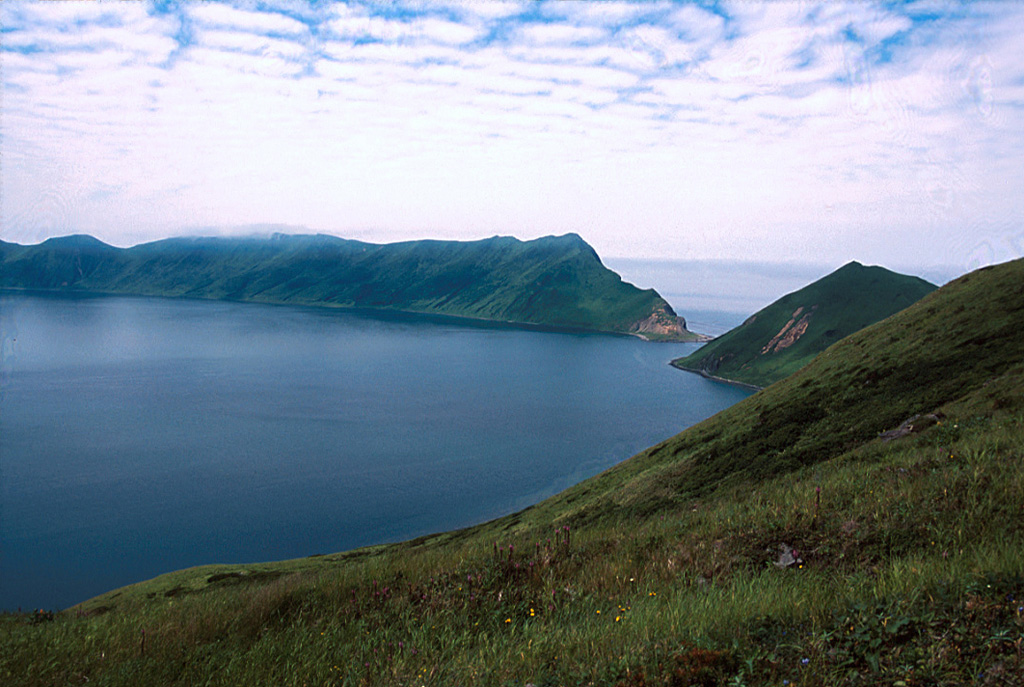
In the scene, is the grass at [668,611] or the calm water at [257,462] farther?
the calm water at [257,462]

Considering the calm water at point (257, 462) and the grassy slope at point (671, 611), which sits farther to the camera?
the calm water at point (257, 462)

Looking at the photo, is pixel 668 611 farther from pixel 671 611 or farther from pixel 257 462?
pixel 257 462

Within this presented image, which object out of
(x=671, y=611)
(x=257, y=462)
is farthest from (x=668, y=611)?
(x=257, y=462)

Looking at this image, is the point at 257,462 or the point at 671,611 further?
the point at 257,462

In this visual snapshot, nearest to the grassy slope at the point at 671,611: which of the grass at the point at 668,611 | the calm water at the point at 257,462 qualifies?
the grass at the point at 668,611

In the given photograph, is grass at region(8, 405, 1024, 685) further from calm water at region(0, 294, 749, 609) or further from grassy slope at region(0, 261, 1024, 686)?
calm water at region(0, 294, 749, 609)

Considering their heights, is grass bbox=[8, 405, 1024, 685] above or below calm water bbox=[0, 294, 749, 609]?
above

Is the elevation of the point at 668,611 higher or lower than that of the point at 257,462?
higher

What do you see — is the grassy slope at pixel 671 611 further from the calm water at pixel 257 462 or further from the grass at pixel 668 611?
the calm water at pixel 257 462

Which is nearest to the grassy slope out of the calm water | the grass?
the grass

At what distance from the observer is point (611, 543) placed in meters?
11.8

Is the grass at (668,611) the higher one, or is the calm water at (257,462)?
the grass at (668,611)

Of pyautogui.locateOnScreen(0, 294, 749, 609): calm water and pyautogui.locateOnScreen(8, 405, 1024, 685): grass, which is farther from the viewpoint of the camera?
pyautogui.locateOnScreen(0, 294, 749, 609): calm water

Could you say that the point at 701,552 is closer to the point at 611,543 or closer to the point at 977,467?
the point at 611,543
